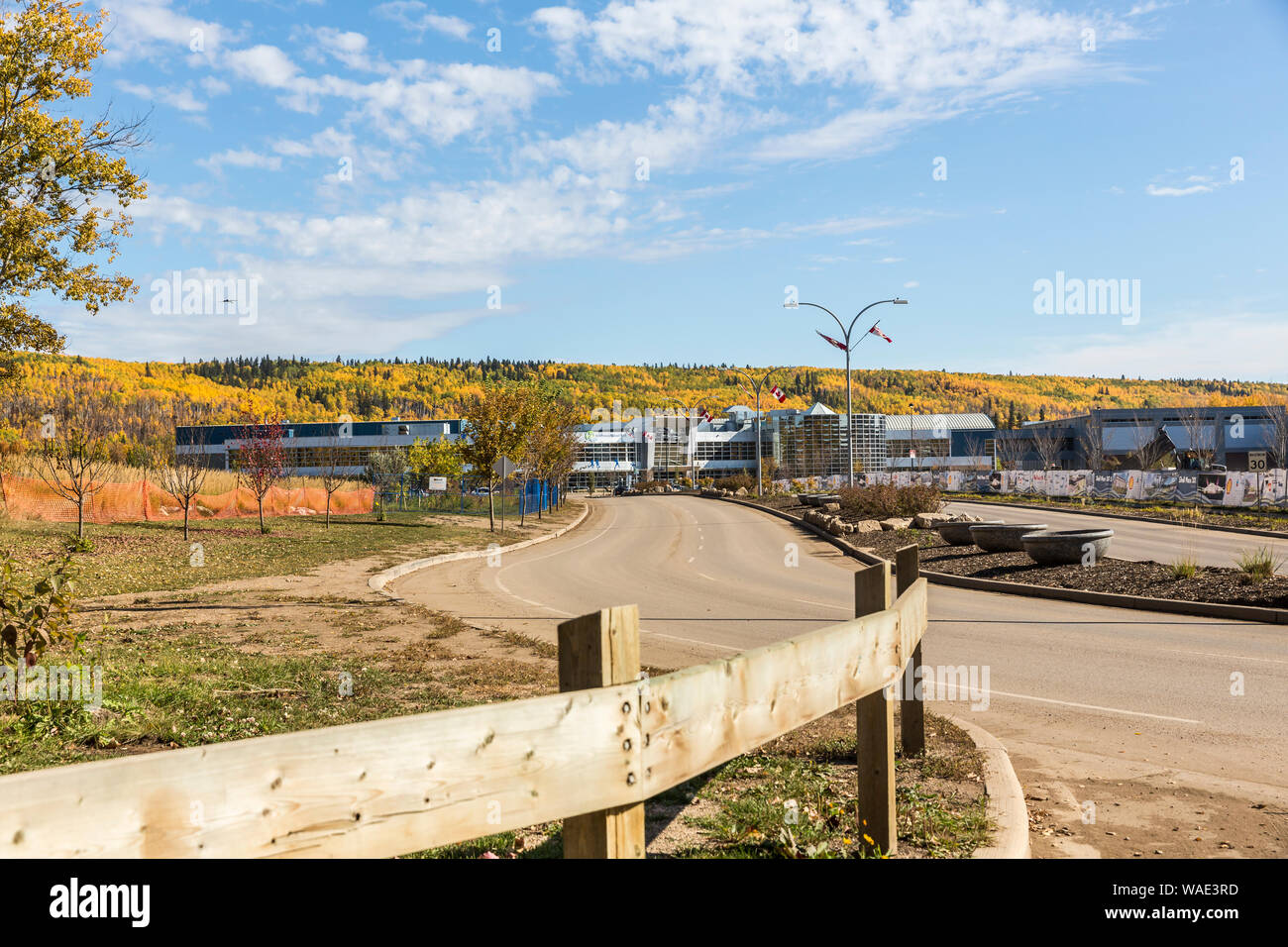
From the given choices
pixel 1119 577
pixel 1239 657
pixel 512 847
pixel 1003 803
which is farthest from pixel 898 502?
pixel 512 847

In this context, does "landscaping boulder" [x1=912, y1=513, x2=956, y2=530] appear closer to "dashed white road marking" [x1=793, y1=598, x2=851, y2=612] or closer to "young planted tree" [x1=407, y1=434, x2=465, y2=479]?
"dashed white road marking" [x1=793, y1=598, x2=851, y2=612]

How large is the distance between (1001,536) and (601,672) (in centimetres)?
1939

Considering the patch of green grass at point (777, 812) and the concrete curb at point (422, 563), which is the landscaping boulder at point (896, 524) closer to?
the concrete curb at point (422, 563)

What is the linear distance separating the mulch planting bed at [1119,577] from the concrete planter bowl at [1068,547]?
187 mm

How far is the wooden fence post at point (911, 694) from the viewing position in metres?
5.80

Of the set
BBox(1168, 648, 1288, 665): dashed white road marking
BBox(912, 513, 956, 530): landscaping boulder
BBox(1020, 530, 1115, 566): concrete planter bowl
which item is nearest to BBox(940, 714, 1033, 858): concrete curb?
BBox(1168, 648, 1288, 665): dashed white road marking

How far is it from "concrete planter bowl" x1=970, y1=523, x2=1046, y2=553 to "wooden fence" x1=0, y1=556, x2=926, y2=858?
1805 cm

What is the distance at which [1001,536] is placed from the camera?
20266 millimetres

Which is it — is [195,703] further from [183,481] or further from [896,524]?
[183,481]

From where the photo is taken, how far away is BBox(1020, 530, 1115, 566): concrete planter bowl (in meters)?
17.9

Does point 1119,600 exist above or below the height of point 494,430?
below
